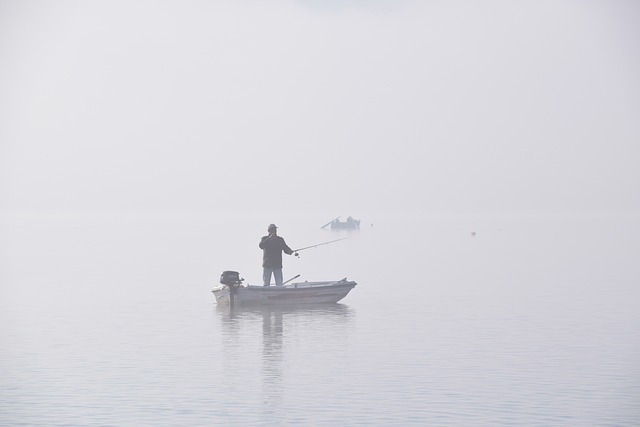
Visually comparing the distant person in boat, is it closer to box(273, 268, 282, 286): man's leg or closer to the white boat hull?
box(273, 268, 282, 286): man's leg

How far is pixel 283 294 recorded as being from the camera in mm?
40094

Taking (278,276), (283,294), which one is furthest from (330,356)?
(278,276)

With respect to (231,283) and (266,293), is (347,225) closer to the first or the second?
(266,293)

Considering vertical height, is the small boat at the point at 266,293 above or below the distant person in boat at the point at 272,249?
below

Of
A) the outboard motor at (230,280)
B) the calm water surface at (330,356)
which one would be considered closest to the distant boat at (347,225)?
the calm water surface at (330,356)

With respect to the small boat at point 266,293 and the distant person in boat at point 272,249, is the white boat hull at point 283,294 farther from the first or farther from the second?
the distant person in boat at point 272,249

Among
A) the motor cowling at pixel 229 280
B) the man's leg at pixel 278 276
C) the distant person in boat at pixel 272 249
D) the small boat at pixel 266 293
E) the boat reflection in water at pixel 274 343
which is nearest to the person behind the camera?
the boat reflection in water at pixel 274 343

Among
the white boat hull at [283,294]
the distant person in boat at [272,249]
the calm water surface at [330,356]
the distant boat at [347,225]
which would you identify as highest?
the distant boat at [347,225]

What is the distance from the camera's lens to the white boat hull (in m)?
40.0

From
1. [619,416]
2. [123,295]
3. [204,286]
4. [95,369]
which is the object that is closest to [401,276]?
[204,286]

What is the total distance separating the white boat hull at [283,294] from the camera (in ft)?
131

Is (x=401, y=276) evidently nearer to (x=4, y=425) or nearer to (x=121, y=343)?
(x=121, y=343)

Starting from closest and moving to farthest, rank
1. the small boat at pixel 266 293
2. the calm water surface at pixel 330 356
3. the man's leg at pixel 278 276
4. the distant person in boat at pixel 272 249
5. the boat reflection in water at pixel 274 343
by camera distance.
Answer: the calm water surface at pixel 330 356 → the boat reflection in water at pixel 274 343 → the distant person in boat at pixel 272 249 → the small boat at pixel 266 293 → the man's leg at pixel 278 276

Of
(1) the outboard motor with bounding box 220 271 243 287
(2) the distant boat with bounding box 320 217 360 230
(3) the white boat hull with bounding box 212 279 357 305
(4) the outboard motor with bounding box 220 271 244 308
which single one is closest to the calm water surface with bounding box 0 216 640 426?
(3) the white boat hull with bounding box 212 279 357 305
